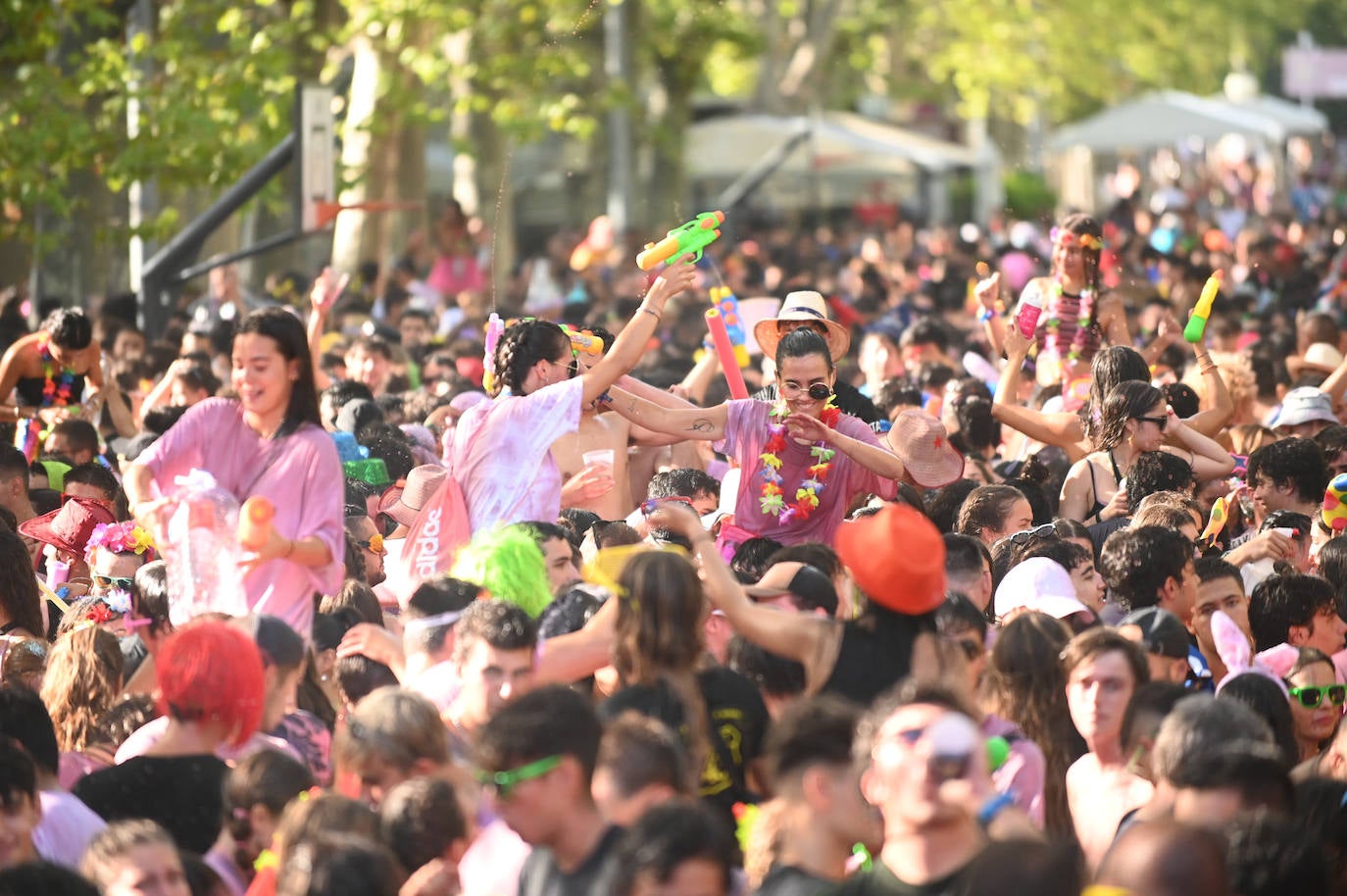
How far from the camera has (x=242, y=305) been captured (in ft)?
54.3

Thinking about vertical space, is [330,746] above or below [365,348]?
above

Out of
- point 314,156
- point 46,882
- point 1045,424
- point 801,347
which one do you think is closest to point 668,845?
point 46,882

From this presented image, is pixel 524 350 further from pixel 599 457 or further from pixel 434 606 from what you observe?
pixel 434 606

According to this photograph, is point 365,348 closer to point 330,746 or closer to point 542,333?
point 542,333

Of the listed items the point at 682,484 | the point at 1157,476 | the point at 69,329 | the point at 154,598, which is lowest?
the point at 69,329

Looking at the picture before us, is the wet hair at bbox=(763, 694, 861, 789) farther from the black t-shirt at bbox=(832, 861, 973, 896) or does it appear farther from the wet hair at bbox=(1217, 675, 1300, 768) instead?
the wet hair at bbox=(1217, 675, 1300, 768)

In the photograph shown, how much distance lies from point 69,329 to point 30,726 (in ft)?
20.5

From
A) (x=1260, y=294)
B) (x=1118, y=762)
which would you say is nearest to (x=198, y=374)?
(x=1118, y=762)

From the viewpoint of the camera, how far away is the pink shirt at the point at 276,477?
20.2 feet

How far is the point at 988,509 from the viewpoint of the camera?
324 inches

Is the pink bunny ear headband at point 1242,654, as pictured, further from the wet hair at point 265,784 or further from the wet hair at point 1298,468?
the wet hair at point 265,784

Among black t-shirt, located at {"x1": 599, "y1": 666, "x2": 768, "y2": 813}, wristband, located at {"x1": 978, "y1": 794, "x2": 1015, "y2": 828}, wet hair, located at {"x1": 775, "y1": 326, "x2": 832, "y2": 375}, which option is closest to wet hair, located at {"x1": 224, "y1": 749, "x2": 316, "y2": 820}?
black t-shirt, located at {"x1": 599, "y1": 666, "x2": 768, "y2": 813}

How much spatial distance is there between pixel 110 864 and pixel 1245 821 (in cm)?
231

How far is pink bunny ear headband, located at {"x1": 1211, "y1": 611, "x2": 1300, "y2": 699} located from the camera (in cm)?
644
